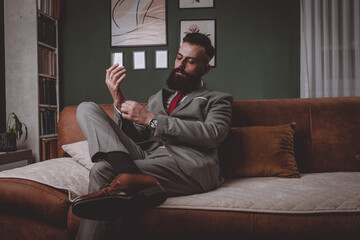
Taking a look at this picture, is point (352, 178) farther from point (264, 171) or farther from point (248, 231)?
point (248, 231)

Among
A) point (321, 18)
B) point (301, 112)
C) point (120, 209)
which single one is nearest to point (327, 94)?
point (321, 18)

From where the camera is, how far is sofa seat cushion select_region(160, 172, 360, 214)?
1115 mm

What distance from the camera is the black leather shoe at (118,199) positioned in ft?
3.02

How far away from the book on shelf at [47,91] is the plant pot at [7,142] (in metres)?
0.61

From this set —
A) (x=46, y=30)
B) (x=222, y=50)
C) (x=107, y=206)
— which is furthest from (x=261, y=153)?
(x=46, y=30)

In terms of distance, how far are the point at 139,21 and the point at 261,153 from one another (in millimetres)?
2312

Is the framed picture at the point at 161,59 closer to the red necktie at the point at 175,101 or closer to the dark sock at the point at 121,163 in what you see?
the red necktie at the point at 175,101

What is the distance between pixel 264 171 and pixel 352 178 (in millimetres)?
463

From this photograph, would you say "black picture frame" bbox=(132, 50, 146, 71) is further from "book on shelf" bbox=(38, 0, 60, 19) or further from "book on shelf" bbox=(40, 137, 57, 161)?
"book on shelf" bbox=(40, 137, 57, 161)

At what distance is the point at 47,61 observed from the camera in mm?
3098

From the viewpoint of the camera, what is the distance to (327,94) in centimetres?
302

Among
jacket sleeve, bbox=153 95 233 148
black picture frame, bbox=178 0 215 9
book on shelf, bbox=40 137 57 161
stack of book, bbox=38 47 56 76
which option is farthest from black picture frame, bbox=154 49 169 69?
jacket sleeve, bbox=153 95 233 148

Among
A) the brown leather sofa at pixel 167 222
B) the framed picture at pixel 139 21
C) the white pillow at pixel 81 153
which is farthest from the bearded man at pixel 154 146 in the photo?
the framed picture at pixel 139 21

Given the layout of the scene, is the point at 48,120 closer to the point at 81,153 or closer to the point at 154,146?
the point at 81,153
